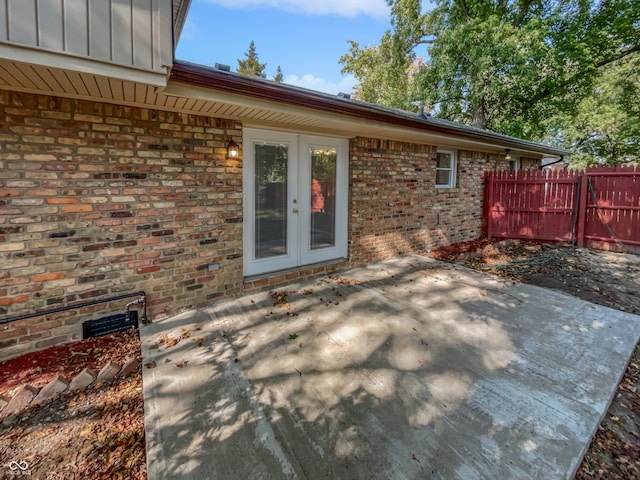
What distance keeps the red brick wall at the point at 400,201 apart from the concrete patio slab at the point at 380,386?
1.91 m

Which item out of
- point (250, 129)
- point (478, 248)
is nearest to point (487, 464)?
point (250, 129)

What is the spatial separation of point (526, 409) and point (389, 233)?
416 centimetres

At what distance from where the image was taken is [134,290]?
347cm

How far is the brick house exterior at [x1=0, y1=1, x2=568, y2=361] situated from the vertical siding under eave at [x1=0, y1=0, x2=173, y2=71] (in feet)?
1.60

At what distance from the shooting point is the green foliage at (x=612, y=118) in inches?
598

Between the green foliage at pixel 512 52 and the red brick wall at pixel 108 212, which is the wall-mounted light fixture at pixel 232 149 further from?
the green foliage at pixel 512 52

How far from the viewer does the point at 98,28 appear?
2234 mm

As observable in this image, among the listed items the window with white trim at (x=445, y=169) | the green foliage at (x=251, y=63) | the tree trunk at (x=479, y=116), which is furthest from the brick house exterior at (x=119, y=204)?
the green foliage at (x=251, y=63)

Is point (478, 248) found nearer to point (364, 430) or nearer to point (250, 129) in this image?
point (250, 129)

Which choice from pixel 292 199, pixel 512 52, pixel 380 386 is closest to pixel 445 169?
pixel 292 199

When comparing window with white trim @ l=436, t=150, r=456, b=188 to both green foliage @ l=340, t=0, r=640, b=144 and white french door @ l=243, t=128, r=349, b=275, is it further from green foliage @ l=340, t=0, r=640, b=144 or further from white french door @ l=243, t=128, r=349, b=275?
green foliage @ l=340, t=0, r=640, b=144

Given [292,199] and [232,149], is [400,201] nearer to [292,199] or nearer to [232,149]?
[292,199]

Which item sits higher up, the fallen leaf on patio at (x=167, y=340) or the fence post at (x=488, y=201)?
the fence post at (x=488, y=201)

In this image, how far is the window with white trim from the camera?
293 inches
